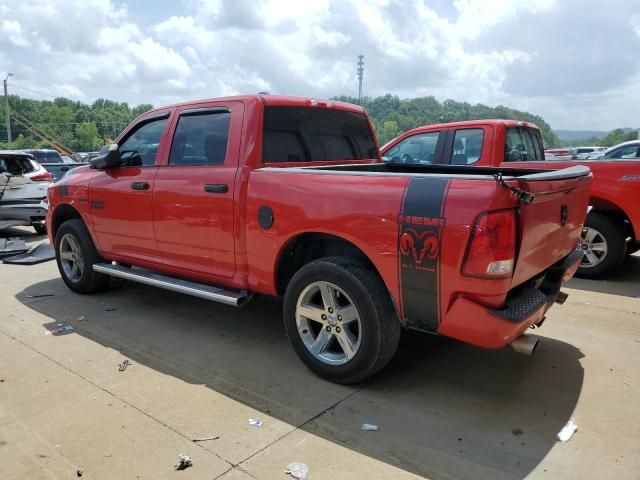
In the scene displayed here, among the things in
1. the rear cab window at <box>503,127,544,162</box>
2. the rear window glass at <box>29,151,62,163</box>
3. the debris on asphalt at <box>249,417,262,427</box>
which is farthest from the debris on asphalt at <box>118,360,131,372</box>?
the rear window glass at <box>29,151,62,163</box>

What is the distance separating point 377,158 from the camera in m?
5.09

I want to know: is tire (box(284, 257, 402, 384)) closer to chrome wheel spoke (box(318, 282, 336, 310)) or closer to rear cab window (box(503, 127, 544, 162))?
chrome wheel spoke (box(318, 282, 336, 310))

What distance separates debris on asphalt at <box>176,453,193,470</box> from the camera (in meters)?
2.61

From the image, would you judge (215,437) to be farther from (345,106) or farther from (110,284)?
(110,284)

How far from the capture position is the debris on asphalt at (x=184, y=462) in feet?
8.56

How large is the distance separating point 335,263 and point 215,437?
124 cm

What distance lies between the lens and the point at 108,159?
4727 millimetres

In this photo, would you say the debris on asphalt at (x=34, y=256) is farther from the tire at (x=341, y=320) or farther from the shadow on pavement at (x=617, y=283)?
the shadow on pavement at (x=617, y=283)

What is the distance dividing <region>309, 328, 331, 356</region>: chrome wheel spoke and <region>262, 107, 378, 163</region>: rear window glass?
1382 mm

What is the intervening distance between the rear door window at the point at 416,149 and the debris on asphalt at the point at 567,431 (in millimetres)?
4473

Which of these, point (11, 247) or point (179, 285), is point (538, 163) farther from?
point (11, 247)

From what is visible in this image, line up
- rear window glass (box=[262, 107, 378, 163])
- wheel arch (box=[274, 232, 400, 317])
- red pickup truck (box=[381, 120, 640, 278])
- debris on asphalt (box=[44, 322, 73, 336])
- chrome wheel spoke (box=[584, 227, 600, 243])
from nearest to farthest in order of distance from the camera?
wheel arch (box=[274, 232, 400, 317])
rear window glass (box=[262, 107, 378, 163])
debris on asphalt (box=[44, 322, 73, 336])
red pickup truck (box=[381, 120, 640, 278])
chrome wheel spoke (box=[584, 227, 600, 243])

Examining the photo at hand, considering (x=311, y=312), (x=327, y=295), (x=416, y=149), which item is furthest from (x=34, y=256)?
(x=327, y=295)

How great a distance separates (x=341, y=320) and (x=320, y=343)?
0.27 m
